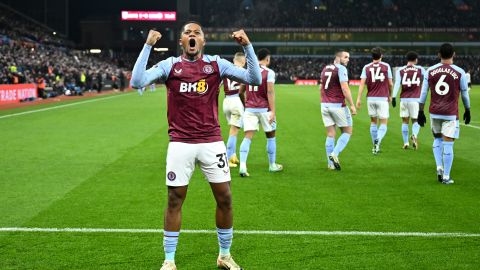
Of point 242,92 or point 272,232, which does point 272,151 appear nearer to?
point 242,92

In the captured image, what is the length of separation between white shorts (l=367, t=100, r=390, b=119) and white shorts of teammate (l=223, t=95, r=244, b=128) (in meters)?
3.96

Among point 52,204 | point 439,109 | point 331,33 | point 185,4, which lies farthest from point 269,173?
point 331,33

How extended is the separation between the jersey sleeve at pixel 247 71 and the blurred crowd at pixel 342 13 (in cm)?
8671

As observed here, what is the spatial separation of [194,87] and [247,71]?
487 mm

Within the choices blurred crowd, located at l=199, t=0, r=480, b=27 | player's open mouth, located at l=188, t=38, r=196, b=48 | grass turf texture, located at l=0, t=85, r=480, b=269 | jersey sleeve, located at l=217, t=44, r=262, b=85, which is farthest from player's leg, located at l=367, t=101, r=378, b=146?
blurred crowd, located at l=199, t=0, r=480, b=27

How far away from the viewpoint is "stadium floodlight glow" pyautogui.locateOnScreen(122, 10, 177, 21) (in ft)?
266

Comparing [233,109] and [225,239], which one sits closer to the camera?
[225,239]

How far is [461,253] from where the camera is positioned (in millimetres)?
6000

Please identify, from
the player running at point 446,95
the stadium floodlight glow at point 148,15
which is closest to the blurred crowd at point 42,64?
the stadium floodlight glow at point 148,15

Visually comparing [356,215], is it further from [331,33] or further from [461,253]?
[331,33]

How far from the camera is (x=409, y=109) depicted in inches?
589

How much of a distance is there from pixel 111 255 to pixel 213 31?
290 feet

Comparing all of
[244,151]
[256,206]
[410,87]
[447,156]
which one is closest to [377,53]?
[410,87]

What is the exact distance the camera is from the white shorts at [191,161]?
5.27m
